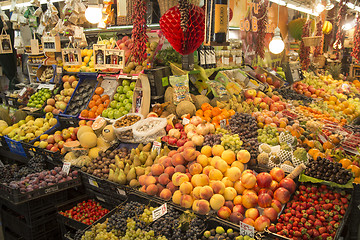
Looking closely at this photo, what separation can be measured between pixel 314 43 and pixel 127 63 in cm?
498

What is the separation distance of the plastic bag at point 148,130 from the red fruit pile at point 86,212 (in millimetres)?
967

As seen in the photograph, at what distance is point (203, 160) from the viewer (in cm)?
281

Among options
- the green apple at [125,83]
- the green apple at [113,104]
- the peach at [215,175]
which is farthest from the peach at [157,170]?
the green apple at [125,83]

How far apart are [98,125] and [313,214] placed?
305cm

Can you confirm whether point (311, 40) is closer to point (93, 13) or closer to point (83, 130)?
point (93, 13)

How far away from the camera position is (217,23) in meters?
2.41

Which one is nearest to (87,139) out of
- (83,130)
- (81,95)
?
(83,130)

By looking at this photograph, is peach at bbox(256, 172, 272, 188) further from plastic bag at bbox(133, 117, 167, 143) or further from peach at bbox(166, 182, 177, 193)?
plastic bag at bbox(133, 117, 167, 143)

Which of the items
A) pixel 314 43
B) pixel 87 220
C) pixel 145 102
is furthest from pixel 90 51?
pixel 314 43

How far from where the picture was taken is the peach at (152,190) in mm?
2666

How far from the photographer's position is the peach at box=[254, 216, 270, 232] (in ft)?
7.05

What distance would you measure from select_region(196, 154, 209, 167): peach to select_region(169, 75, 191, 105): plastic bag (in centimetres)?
148

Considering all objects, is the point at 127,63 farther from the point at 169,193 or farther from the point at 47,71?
the point at 169,193

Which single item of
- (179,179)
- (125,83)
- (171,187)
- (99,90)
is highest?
(125,83)
